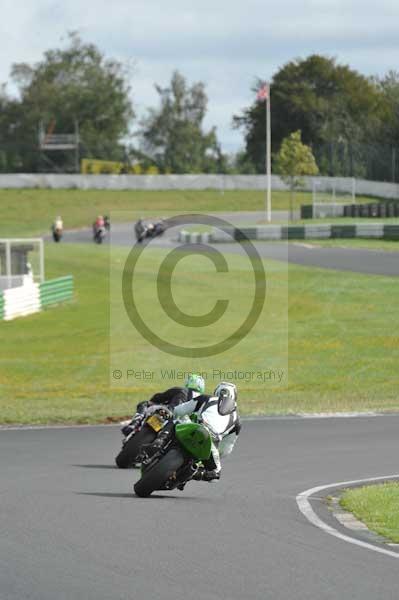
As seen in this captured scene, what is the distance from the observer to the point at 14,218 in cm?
8644

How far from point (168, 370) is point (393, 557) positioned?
1834 cm

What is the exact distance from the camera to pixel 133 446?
43.3 ft

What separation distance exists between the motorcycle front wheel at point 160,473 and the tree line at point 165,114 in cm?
8648

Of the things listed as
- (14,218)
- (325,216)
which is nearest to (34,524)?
(325,216)

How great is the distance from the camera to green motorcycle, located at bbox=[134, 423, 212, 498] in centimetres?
1105

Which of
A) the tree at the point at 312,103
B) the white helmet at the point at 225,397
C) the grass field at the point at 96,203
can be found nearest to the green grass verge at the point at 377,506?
the white helmet at the point at 225,397

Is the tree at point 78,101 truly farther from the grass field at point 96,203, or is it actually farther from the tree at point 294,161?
the tree at point 294,161

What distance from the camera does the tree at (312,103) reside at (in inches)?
4240

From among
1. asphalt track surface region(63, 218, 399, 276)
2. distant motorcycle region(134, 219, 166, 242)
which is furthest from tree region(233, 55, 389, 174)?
asphalt track surface region(63, 218, 399, 276)

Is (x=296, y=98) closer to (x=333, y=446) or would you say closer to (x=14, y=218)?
(x=14, y=218)

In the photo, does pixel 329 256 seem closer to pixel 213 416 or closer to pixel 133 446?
pixel 133 446

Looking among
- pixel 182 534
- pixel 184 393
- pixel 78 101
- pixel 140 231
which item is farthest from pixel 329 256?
pixel 78 101

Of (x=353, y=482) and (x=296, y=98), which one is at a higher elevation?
(x=296, y=98)

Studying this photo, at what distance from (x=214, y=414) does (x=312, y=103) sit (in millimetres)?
98645
